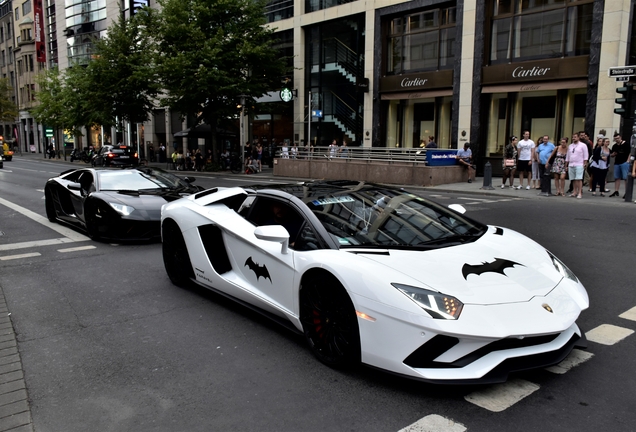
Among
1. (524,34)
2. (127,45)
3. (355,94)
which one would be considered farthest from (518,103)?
(127,45)

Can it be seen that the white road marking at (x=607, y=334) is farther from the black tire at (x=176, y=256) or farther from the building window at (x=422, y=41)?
the building window at (x=422, y=41)

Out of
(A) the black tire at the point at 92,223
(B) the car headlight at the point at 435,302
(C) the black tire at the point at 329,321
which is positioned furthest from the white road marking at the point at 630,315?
(A) the black tire at the point at 92,223

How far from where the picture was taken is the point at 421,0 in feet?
88.7

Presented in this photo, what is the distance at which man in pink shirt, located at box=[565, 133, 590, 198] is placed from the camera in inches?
607

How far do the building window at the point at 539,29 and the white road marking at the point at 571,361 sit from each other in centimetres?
2073

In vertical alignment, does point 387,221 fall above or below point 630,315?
above

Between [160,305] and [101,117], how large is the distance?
→ 125 feet

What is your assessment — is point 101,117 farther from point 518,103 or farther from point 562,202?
point 562,202

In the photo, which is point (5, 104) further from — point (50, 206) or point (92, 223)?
point (92, 223)

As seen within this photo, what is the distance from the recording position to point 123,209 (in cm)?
885

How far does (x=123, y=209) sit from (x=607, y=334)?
7250 millimetres

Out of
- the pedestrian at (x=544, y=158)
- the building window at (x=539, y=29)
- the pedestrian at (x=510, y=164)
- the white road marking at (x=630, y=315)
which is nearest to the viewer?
the white road marking at (x=630, y=315)

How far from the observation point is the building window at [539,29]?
21562mm

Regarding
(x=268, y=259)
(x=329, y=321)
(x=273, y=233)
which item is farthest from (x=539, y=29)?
(x=329, y=321)
